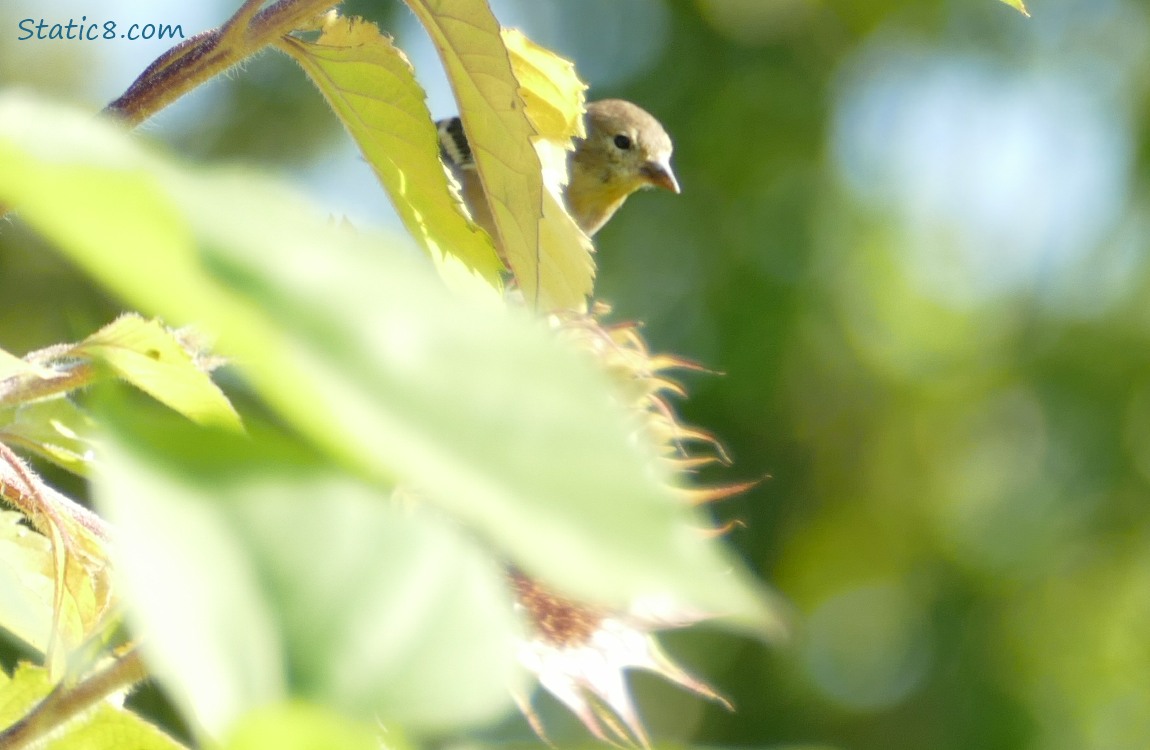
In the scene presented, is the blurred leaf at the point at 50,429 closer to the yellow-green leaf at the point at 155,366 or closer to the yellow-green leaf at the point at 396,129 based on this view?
the yellow-green leaf at the point at 155,366

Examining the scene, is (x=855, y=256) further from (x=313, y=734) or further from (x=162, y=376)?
(x=313, y=734)

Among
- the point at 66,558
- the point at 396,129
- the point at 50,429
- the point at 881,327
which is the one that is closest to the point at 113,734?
the point at 66,558

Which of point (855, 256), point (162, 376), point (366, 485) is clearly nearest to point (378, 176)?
point (162, 376)

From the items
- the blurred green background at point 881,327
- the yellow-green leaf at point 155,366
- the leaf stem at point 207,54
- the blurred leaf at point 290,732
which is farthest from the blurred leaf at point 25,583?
the blurred green background at point 881,327

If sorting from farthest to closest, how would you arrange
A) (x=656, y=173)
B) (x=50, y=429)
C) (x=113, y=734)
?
1. (x=656, y=173)
2. (x=50, y=429)
3. (x=113, y=734)

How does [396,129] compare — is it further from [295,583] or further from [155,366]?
[295,583]

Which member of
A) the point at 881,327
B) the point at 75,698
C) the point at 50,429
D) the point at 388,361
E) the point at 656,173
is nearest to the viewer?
the point at 388,361
